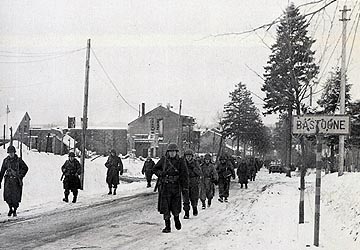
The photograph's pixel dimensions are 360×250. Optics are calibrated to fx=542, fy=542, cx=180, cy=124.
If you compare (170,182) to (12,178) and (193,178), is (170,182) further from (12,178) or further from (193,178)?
(12,178)

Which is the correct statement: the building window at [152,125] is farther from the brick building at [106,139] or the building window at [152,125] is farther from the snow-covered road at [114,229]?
the snow-covered road at [114,229]

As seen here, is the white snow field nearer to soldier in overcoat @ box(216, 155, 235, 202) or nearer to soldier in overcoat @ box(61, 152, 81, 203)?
soldier in overcoat @ box(61, 152, 81, 203)

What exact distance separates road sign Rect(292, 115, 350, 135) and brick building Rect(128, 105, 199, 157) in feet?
225

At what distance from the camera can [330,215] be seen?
14359 mm

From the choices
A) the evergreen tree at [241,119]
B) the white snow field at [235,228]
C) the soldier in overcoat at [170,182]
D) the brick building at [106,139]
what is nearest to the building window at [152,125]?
the brick building at [106,139]

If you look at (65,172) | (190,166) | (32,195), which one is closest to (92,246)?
(190,166)

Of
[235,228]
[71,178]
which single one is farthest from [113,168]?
[235,228]

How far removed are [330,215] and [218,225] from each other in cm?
348

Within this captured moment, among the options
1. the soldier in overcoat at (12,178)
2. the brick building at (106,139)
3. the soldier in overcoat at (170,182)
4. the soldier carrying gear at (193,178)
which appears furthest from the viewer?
the brick building at (106,139)

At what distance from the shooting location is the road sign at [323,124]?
9.36 m

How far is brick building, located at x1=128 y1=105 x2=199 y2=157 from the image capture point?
79.6 metres

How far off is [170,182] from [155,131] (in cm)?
6966

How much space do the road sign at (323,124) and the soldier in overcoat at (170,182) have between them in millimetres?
2785

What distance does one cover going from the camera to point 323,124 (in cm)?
948
